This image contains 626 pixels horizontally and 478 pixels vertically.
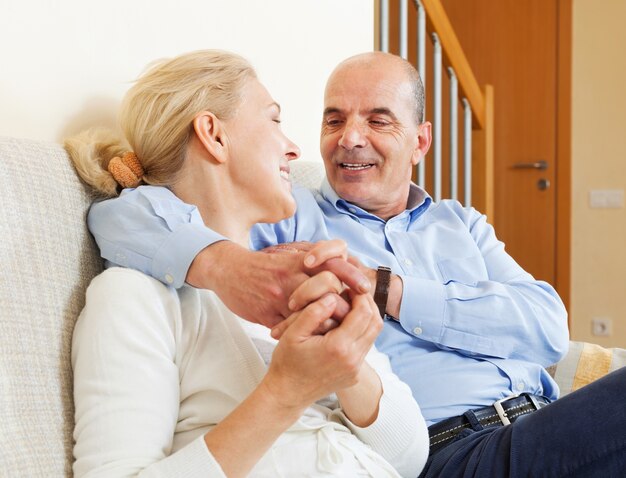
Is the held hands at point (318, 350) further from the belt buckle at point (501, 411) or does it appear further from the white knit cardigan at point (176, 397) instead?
the belt buckle at point (501, 411)

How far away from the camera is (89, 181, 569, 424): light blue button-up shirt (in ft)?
4.61

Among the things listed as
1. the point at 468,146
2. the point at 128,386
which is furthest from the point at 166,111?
the point at 468,146

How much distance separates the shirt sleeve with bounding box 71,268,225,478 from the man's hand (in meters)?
0.09

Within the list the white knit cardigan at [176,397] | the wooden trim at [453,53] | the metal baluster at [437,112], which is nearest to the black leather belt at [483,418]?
the white knit cardigan at [176,397]

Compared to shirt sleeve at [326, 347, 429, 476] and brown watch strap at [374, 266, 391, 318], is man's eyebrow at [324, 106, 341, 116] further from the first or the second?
shirt sleeve at [326, 347, 429, 476]

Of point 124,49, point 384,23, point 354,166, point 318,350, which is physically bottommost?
point 318,350

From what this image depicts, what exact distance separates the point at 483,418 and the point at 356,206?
20.9 inches

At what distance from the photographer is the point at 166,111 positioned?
119 cm

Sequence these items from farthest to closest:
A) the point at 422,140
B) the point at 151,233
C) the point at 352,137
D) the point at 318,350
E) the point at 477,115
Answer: the point at 477,115 < the point at 422,140 < the point at 352,137 < the point at 151,233 < the point at 318,350

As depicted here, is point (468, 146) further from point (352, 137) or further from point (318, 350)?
point (318, 350)

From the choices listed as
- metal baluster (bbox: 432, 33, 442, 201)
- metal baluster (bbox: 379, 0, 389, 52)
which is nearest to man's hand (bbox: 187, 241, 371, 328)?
metal baluster (bbox: 379, 0, 389, 52)

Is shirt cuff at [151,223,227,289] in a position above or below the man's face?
below

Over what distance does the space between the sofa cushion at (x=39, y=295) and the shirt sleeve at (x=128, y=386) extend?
0.10 ft

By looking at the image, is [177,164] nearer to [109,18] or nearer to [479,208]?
[109,18]
